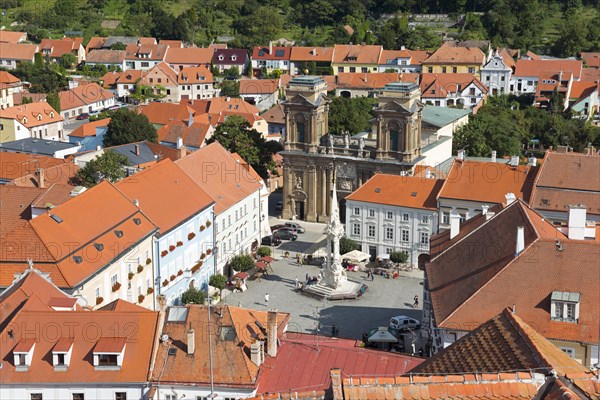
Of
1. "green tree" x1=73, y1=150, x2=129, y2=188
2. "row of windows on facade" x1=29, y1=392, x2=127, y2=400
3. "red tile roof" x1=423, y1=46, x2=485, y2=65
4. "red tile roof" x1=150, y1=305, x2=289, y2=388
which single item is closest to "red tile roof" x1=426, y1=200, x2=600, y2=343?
"red tile roof" x1=150, y1=305, x2=289, y2=388

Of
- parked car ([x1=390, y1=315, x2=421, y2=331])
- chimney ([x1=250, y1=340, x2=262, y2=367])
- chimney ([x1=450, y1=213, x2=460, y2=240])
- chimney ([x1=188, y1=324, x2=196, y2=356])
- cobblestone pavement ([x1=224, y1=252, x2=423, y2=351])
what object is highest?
chimney ([x1=450, y1=213, x2=460, y2=240])

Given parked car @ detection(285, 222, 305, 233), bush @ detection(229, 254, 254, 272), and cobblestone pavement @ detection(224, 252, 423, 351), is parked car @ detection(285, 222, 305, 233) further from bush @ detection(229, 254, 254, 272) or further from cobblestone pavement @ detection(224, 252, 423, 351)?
bush @ detection(229, 254, 254, 272)

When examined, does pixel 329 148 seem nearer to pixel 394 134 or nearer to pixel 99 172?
pixel 394 134

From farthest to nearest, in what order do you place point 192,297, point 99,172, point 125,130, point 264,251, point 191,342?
point 125,130, point 99,172, point 264,251, point 192,297, point 191,342

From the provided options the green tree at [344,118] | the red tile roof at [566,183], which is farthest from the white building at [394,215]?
the green tree at [344,118]

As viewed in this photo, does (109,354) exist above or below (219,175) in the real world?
above

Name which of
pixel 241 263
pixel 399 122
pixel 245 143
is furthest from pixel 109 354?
pixel 245 143

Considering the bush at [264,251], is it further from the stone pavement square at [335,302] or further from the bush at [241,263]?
the bush at [241,263]

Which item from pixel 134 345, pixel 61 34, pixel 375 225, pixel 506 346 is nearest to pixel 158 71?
pixel 61 34
